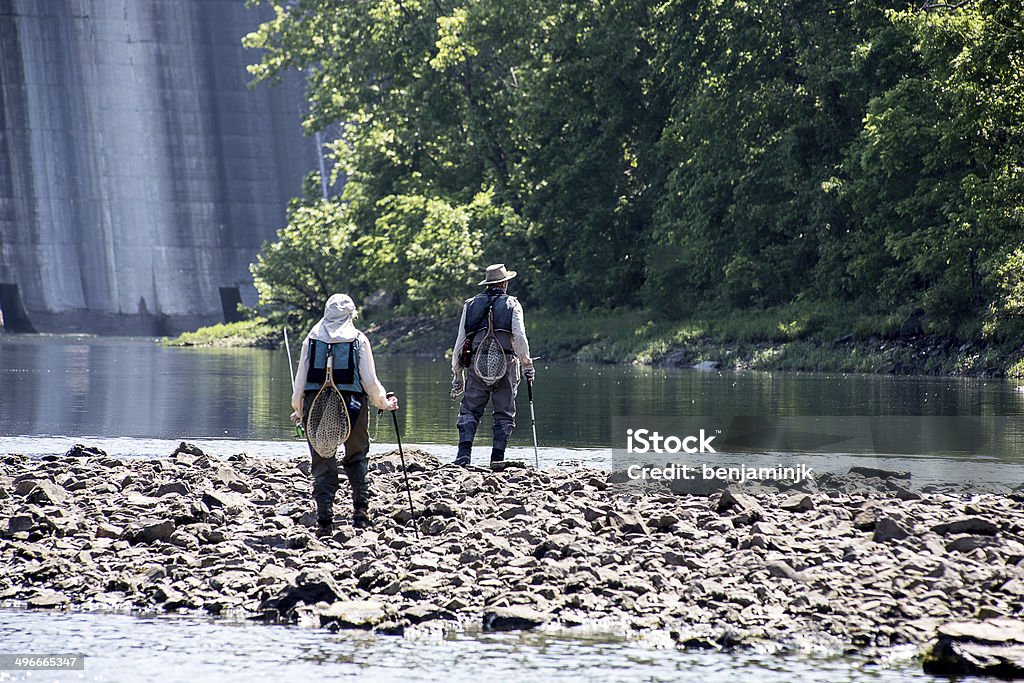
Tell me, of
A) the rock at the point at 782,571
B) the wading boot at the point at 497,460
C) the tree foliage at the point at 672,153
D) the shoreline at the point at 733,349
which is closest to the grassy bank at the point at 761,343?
the shoreline at the point at 733,349

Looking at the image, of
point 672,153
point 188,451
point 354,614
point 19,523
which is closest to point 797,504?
point 354,614

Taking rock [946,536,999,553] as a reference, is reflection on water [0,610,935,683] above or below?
below

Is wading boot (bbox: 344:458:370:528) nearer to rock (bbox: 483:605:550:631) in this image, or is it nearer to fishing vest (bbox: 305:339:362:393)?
fishing vest (bbox: 305:339:362:393)

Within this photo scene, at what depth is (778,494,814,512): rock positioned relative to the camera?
1153 centimetres

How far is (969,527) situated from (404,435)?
9.21 meters

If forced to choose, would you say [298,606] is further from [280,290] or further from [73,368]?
[280,290]

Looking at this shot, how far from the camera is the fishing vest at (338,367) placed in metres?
11.1

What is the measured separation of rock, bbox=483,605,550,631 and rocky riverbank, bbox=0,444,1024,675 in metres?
0.01

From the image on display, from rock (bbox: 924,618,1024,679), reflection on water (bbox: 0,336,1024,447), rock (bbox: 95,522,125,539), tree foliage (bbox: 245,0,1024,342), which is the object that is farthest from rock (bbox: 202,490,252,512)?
tree foliage (bbox: 245,0,1024,342)

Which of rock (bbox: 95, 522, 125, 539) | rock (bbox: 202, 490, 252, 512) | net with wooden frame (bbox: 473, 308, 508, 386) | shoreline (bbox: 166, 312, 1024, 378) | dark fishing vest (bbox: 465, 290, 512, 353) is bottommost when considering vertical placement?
shoreline (bbox: 166, 312, 1024, 378)

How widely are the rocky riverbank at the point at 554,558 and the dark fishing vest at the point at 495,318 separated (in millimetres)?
2728

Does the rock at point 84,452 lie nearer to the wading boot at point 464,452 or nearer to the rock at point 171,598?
the wading boot at point 464,452

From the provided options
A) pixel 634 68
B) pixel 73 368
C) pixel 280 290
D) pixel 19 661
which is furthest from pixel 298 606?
pixel 280 290

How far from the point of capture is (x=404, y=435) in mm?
18844
